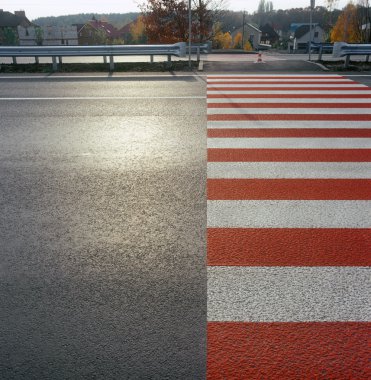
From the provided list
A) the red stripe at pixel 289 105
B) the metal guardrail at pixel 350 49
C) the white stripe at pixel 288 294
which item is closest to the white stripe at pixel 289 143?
the red stripe at pixel 289 105

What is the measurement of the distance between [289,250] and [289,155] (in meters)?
2.75

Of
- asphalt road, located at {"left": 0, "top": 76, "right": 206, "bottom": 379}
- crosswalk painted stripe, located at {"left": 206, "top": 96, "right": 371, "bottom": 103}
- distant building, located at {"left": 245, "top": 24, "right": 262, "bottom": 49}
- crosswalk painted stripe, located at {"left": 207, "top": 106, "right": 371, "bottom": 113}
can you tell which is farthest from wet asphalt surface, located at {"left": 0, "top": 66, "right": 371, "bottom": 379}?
distant building, located at {"left": 245, "top": 24, "right": 262, "bottom": 49}

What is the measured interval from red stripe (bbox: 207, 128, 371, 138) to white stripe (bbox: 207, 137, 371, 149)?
23 cm

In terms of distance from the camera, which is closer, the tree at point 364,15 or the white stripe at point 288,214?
the white stripe at point 288,214

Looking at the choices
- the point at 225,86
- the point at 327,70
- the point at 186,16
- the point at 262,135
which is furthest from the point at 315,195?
the point at 186,16

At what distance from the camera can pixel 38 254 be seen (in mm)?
3609

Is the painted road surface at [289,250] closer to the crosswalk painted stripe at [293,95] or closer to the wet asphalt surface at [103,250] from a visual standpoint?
the wet asphalt surface at [103,250]

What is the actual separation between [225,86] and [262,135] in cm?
544

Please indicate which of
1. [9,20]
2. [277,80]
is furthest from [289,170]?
[9,20]

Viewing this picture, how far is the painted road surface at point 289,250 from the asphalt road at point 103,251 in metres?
0.19

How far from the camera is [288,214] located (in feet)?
14.1

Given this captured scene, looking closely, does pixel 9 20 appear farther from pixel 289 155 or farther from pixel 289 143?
pixel 289 155

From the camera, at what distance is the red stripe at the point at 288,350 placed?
2369mm

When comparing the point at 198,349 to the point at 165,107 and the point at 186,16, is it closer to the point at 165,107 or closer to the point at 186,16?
the point at 165,107
